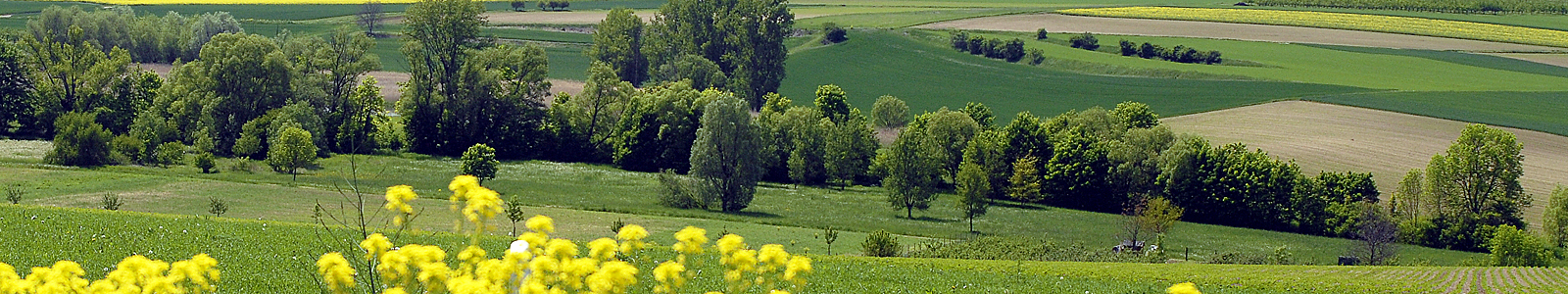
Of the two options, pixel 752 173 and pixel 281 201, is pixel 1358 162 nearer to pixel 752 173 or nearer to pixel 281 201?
pixel 752 173

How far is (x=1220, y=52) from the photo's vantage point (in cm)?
11088

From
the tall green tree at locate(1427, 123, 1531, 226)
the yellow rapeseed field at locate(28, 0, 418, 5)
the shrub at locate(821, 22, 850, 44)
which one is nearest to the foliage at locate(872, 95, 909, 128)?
the tall green tree at locate(1427, 123, 1531, 226)

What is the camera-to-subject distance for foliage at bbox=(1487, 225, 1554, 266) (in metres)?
46.6

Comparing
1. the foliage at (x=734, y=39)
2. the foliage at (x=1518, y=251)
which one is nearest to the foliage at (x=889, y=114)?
the foliage at (x=734, y=39)

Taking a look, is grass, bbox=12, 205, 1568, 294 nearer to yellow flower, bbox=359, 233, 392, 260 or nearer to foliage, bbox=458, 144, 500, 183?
yellow flower, bbox=359, 233, 392, 260

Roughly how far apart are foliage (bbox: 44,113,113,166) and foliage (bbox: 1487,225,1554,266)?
62.9m

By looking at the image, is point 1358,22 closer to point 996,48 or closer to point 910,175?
point 996,48

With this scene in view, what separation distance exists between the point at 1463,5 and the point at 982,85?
72.5m

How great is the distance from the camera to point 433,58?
81.4 meters

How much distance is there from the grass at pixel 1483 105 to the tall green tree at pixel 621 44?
54.6 m

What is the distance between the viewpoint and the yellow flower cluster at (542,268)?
28.3ft

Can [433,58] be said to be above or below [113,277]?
above

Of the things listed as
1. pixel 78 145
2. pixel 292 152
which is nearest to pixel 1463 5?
pixel 292 152

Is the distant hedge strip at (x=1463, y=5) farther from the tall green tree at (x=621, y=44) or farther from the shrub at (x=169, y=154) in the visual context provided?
the shrub at (x=169, y=154)
